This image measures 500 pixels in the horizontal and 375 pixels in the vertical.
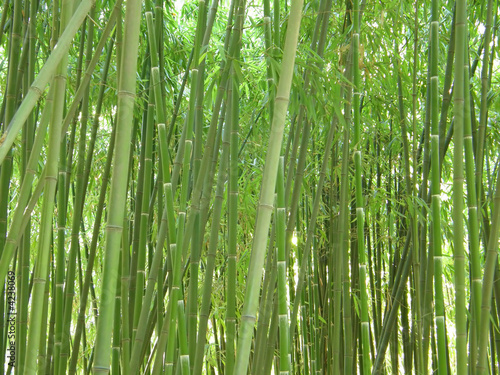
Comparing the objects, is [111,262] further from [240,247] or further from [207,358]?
[207,358]

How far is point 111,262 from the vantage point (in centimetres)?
87

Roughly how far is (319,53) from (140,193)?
2.40 feet

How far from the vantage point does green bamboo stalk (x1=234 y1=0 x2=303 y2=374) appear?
92 centimetres

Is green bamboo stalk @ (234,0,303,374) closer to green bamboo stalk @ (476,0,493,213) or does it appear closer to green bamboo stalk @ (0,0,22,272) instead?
green bamboo stalk @ (0,0,22,272)

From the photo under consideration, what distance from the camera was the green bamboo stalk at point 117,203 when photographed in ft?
2.83

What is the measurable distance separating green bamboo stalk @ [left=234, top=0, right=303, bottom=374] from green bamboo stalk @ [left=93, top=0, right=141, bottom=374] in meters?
0.22

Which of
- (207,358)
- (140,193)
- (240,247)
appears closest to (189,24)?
(240,247)

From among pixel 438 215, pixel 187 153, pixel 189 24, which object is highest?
pixel 189 24

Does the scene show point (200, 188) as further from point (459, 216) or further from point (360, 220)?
point (459, 216)

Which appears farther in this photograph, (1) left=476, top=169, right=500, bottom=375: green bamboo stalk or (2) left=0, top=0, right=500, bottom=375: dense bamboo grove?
(1) left=476, top=169, right=500, bottom=375: green bamboo stalk

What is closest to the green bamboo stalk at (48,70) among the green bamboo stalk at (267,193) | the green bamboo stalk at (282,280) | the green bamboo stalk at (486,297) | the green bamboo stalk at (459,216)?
the green bamboo stalk at (267,193)

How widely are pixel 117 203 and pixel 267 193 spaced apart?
0.24 m

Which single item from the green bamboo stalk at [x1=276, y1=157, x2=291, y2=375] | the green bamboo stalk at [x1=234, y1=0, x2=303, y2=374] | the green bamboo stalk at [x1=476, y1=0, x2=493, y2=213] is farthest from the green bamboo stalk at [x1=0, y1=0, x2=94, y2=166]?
the green bamboo stalk at [x1=476, y1=0, x2=493, y2=213]

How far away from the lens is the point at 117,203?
34.1 inches
